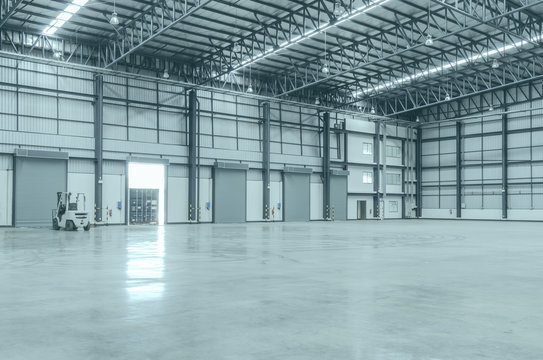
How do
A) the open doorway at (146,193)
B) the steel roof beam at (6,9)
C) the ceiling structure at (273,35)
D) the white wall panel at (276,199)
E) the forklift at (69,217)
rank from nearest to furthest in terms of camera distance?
1. the steel roof beam at (6,9)
2. the forklift at (69,217)
3. the ceiling structure at (273,35)
4. the open doorway at (146,193)
5. the white wall panel at (276,199)

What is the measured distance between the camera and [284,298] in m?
8.87

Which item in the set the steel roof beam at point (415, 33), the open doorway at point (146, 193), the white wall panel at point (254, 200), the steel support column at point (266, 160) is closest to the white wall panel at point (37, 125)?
the open doorway at point (146, 193)

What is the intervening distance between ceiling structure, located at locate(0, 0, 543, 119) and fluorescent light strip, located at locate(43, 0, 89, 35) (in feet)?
0.26

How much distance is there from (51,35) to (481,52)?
A: 31.0 m

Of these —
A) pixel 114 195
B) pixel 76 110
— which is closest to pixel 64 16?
pixel 76 110

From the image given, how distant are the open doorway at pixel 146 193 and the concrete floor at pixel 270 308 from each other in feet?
79.4

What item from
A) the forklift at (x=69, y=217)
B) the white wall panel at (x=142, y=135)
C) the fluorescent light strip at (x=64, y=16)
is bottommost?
the forklift at (x=69, y=217)

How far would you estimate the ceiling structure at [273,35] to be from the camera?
30.4m

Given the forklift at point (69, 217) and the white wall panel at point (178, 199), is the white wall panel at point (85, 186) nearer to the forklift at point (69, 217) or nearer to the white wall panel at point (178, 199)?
the forklift at point (69, 217)

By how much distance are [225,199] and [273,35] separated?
48.8 ft

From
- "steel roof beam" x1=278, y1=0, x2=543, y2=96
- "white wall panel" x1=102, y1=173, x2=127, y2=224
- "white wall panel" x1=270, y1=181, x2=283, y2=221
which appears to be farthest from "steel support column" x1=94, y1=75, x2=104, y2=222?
"white wall panel" x1=270, y1=181, x2=283, y2=221

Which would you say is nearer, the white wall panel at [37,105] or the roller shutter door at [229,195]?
the white wall panel at [37,105]

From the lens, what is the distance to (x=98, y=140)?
37.0 m

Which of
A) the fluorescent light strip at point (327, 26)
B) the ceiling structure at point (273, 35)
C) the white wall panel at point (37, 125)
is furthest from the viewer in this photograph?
the white wall panel at point (37, 125)
